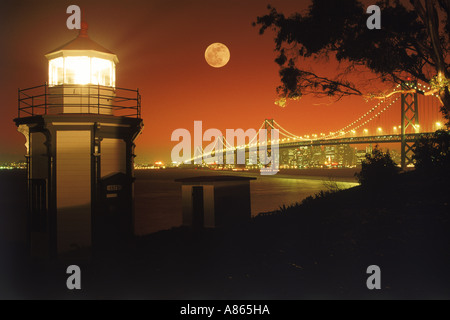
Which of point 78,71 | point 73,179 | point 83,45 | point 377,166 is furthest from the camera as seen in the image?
point 377,166

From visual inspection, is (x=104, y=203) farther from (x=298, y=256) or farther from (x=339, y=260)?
(x=339, y=260)

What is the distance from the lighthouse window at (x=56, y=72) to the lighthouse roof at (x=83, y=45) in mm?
289

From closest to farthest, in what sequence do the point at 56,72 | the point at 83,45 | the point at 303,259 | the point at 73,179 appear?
the point at 303,259, the point at 73,179, the point at 83,45, the point at 56,72

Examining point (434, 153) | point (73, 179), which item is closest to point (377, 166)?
point (434, 153)

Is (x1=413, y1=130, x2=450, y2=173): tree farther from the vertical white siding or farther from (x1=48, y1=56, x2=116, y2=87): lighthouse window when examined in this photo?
(x1=48, y1=56, x2=116, y2=87): lighthouse window

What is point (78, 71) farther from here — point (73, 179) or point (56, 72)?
point (73, 179)

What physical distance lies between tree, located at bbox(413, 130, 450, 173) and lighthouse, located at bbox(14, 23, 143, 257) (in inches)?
379

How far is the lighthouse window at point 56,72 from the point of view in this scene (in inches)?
532

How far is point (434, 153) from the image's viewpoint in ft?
47.8

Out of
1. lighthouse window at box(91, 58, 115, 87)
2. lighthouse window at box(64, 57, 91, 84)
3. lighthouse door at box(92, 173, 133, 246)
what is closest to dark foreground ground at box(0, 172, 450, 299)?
lighthouse door at box(92, 173, 133, 246)

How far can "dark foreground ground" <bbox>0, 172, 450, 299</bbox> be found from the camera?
7305 millimetres

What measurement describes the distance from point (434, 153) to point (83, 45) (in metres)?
12.3
